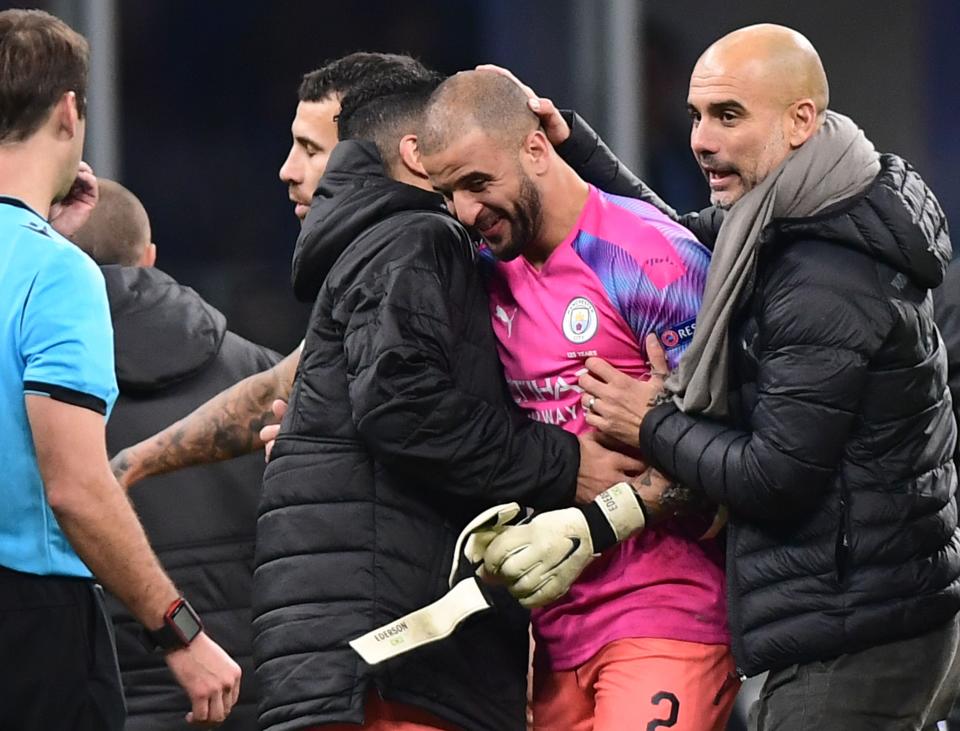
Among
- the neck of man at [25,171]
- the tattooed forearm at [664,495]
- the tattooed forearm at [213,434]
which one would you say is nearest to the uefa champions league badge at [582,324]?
the tattooed forearm at [664,495]

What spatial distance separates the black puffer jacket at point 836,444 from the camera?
2.43m

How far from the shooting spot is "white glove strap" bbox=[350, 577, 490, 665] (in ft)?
7.94

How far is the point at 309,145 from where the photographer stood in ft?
11.1

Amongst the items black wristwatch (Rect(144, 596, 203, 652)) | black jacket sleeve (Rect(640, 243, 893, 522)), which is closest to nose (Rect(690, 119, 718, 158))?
black jacket sleeve (Rect(640, 243, 893, 522))

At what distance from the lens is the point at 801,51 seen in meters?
2.60

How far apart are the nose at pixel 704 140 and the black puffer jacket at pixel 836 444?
0.19 m

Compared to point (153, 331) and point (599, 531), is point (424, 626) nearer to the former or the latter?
point (599, 531)

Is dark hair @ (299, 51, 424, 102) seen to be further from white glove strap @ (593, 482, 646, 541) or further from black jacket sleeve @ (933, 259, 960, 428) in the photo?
black jacket sleeve @ (933, 259, 960, 428)

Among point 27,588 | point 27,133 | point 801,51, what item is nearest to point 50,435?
point 27,588

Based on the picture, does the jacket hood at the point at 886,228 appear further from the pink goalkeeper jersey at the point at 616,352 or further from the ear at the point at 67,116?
the ear at the point at 67,116

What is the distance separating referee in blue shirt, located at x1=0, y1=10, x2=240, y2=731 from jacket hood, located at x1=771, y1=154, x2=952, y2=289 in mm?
1012

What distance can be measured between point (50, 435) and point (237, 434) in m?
1.00

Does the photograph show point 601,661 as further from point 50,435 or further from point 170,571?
point 170,571

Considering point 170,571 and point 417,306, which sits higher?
point 417,306
